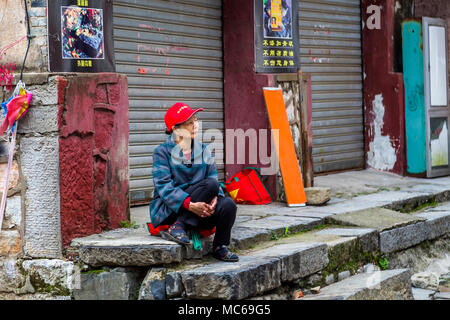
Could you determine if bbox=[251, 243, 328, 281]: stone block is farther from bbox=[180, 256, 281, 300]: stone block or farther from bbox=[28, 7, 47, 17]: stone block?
bbox=[28, 7, 47, 17]: stone block

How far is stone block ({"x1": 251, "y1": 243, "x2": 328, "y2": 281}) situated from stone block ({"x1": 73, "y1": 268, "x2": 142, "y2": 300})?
0.90 metres

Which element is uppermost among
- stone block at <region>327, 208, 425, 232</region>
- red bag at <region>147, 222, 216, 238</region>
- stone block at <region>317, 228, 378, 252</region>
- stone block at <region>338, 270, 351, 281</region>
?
red bag at <region>147, 222, 216, 238</region>

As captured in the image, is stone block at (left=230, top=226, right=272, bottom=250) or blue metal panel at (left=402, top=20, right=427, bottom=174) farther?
blue metal panel at (left=402, top=20, right=427, bottom=174)

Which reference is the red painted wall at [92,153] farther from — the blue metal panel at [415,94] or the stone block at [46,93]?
the blue metal panel at [415,94]

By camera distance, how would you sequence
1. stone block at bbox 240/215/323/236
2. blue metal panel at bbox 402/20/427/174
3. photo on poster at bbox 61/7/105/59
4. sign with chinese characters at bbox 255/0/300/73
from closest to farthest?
1. photo on poster at bbox 61/7/105/59
2. stone block at bbox 240/215/323/236
3. sign with chinese characters at bbox 255/0/300/73
4. blue metal panel at bbox 402/20/427/174

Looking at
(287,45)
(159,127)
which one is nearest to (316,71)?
(287,45)

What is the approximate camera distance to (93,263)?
5445mm

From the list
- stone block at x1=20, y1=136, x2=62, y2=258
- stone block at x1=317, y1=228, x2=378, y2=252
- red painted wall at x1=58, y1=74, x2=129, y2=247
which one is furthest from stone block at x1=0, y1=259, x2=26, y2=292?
stone block at x1=317, y1=228, x2=378, y2=252

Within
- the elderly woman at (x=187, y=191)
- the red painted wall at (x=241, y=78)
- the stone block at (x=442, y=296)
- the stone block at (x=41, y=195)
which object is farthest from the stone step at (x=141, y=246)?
the red painted wall at (x=241, y=78)

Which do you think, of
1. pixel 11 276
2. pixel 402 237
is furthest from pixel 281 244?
pixel 11 276

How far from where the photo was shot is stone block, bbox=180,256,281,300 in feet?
15.7

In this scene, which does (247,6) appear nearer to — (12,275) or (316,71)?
(316,71)

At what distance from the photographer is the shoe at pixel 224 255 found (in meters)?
5.22

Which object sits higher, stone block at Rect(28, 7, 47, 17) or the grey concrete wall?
stone block at Rect(28, 7, 47, 17)
